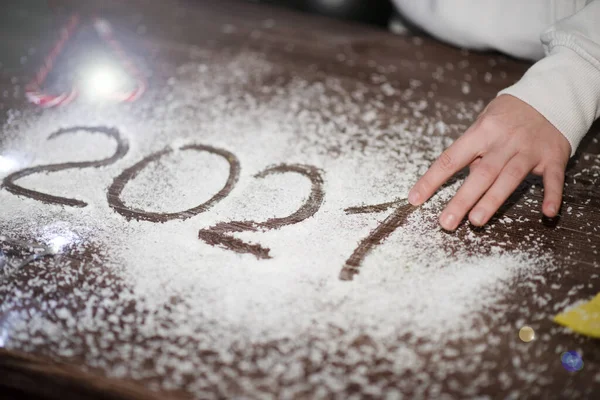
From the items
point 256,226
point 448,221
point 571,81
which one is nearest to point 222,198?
point 256,226

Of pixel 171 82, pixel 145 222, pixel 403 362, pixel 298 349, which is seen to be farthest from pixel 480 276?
pixel 171 82

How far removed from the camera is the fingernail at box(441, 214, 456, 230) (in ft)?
2.52

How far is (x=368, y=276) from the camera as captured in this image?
0.71 metres

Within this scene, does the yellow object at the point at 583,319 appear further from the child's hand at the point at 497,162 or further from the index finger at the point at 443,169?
the index finger at the point at 443,169

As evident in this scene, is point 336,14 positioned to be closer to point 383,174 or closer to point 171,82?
point 171,82

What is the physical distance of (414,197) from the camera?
2.70ft

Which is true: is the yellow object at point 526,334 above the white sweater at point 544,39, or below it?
below

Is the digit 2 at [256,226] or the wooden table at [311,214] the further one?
the digit 2 at [256,226]

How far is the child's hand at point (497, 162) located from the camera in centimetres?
77

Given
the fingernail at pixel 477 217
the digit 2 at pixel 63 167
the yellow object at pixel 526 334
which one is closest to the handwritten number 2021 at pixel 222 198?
the digit 2 at pixel 63 167

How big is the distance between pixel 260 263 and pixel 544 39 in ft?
2.60

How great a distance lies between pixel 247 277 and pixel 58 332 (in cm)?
27

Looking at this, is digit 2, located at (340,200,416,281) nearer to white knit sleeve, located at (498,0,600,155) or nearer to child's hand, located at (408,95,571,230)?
child's hand, located at (408,95,571,230)

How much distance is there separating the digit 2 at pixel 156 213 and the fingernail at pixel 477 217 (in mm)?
438
